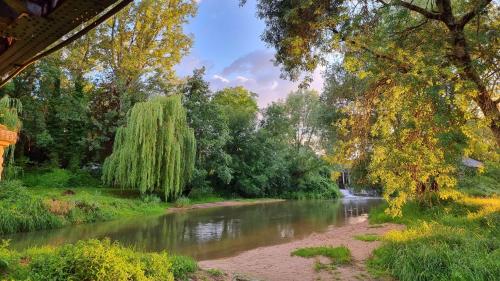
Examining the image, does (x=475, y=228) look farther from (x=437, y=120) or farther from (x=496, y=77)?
(x=437, y=120)

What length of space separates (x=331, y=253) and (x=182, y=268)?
12.3 ft

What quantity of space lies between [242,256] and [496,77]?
21.5 feet

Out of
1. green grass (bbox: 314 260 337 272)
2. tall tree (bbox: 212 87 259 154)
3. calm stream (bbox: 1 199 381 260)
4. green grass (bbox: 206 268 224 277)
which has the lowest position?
calm stream (bbox: 1 199 381 260)

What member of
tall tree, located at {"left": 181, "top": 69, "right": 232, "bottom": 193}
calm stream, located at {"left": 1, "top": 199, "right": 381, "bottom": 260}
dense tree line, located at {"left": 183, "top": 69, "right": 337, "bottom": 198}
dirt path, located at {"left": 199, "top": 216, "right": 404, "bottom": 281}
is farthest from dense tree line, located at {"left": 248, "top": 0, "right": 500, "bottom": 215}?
tall tree, located at {"left": 181, "top": 69, "right": 232, "bottom": 193}

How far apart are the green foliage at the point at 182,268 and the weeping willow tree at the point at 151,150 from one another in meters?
14.1

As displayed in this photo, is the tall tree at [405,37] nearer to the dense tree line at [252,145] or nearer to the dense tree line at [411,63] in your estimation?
the dense tree line at [411,63]

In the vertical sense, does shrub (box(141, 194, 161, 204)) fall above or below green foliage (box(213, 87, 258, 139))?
below

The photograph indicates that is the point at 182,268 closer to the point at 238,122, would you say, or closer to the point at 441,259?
the point at 441,259

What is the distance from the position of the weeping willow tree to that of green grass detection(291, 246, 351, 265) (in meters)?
12.8

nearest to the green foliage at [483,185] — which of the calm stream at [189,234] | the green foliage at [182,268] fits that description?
the calm stream at [189,234]

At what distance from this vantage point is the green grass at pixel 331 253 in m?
7.75

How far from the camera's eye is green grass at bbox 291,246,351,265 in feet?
25.4

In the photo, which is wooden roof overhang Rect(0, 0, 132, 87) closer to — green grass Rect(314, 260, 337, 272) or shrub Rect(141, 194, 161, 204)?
green grass Rect(314, 260, 337, 272)

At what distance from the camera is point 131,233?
12.8 metres
